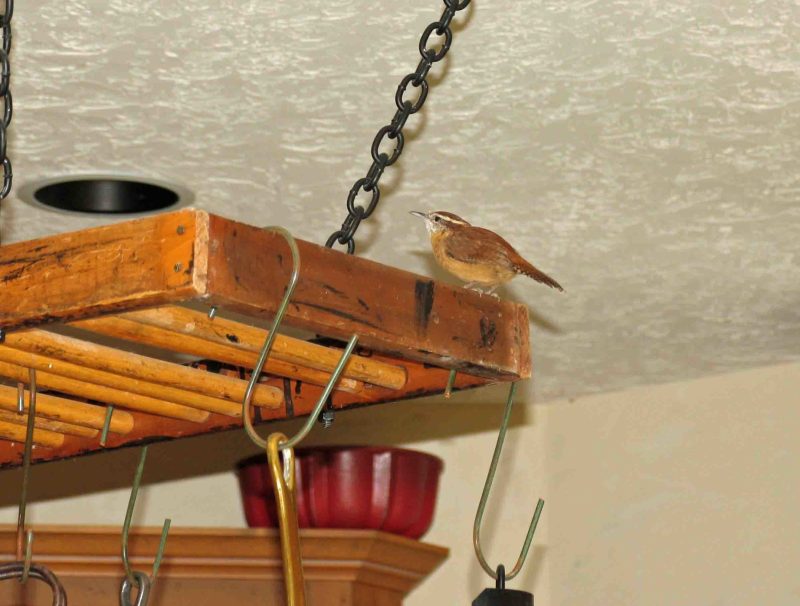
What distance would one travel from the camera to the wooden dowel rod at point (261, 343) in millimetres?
991

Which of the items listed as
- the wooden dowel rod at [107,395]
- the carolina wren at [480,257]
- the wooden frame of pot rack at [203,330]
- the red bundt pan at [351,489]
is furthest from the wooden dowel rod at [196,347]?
the red bundt pan at [351,489]

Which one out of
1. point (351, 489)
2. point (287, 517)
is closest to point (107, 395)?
point (287, 517)

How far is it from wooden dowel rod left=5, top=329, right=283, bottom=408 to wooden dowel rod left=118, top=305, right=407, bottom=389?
0.07 metres

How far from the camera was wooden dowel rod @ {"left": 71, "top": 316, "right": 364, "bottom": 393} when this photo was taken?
3.21ft

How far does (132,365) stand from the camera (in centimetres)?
108

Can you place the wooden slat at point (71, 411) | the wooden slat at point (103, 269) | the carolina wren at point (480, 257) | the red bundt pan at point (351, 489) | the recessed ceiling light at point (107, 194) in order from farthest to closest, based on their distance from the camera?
the red bundt pan at point (351, 489) < the recessed ceiling light at point (107, 194) < the carolina wren at point (480, 257) < the wooden slat at point (71, 411) < the wooden slat at point (103, 269)

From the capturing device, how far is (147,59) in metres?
1.81

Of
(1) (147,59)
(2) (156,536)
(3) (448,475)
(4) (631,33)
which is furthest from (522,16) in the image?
(3) (448,475)

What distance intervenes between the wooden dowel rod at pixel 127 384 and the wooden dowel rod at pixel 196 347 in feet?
0.18

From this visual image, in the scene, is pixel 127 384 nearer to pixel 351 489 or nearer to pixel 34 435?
pixel 34 435

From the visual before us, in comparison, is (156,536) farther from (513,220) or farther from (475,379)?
(475,379)

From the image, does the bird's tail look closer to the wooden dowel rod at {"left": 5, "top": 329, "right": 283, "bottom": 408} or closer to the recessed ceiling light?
the wooden dowel rod at {"left": 5, "top": 329, "right": 283, "bottom": 408}

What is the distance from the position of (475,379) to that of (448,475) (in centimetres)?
253

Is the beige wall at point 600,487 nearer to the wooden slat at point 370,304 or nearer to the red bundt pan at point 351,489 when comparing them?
the red bundt pan at point 351,489
